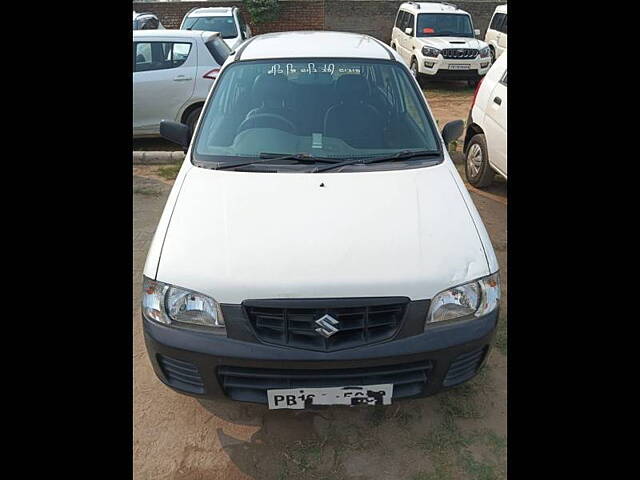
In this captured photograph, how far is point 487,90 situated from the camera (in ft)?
17.0

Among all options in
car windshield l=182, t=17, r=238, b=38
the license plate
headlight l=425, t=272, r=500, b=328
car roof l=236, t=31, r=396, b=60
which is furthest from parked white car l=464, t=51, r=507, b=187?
car windshield l=182, t=17, r=238, b=38

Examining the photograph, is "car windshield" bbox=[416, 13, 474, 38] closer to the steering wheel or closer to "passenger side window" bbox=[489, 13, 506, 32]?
"passenger side window" bbox=[489, 13, 506, 32]

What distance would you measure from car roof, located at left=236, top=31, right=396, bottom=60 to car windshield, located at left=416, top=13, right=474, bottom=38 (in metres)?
8.26

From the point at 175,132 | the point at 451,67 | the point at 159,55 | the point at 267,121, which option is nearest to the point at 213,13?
the point at 451,67

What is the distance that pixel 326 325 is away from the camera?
1.98m

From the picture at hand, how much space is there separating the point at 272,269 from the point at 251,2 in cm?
1615

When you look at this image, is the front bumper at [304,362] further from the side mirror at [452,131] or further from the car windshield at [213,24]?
the car windshield at [213,24]

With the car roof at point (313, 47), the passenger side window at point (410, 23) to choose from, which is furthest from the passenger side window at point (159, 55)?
the passenger side window at point (410, 23)

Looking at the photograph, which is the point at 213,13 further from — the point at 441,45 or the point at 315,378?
the point at 315,378

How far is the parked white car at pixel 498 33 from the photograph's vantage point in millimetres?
11984

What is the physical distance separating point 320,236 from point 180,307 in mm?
672

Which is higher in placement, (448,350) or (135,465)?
(448,350)

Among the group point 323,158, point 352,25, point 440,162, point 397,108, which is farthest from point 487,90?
point 352,25

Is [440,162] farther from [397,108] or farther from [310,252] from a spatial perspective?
[310,252]
